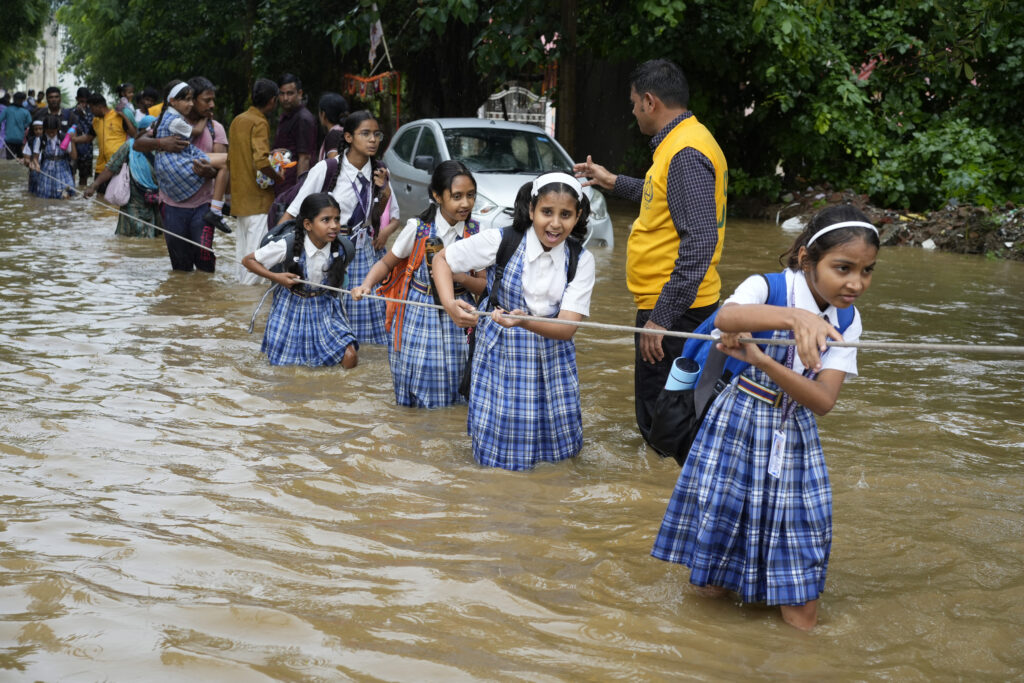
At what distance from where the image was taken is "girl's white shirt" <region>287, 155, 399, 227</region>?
748 centimetres

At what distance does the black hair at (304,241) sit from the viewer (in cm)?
686

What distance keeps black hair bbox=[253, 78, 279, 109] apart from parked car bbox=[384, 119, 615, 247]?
3184mm

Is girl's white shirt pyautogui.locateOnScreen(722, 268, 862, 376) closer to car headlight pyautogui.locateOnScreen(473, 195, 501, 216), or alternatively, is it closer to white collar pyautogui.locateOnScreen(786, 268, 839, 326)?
white collar pyautogui.locateOnScreen(786, 268, 839, 326)

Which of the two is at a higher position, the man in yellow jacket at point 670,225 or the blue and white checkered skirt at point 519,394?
the man in yellow jacket at point 670,225

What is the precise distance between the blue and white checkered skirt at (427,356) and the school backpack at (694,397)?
7.28 feet

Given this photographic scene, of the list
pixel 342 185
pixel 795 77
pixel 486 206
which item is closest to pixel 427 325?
pixel 342 185

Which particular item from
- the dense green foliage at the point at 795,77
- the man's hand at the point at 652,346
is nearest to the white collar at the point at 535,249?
the man's hand at the point at 652,346

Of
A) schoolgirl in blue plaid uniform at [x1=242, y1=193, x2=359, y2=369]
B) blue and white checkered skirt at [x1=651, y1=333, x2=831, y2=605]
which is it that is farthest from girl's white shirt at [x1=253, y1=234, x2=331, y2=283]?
blue and white checkered skirt at [x1=651, y1=333, x2=831, y2=605]

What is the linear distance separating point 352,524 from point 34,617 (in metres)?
1.28

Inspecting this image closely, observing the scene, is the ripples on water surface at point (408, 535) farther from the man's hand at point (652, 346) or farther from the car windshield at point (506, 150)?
the car windshield at point (506, 150)

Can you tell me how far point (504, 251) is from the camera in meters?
4.94

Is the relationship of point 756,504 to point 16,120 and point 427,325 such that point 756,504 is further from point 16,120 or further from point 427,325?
point 16,120

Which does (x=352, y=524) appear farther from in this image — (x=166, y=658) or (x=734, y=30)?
(x=734, y=30)

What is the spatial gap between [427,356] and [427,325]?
0.57ft
